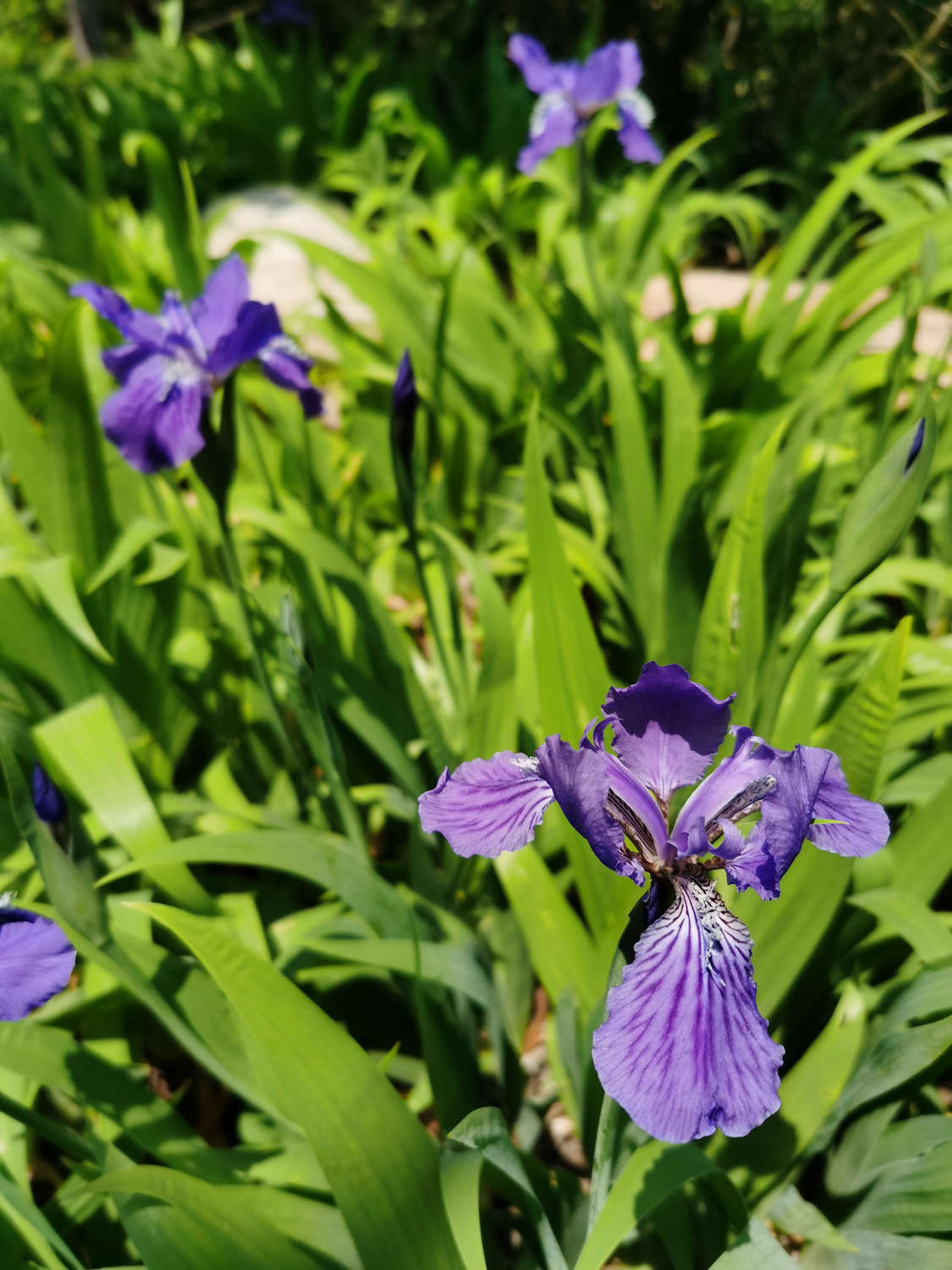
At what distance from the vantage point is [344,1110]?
2.85ft

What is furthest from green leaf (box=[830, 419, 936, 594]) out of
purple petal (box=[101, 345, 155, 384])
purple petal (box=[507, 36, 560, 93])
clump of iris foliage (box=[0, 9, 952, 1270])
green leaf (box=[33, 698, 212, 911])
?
purple petal (box=[507, 36, 560, 93])

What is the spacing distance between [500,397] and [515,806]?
A: 186cm

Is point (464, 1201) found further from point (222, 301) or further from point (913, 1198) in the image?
point (222, 301)

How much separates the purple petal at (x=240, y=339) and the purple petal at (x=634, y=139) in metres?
1.34

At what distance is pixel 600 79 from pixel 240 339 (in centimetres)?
146

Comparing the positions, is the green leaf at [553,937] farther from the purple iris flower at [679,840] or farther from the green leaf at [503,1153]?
the purple iris flower at [679,840]

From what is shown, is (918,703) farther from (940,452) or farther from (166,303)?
(166,303)

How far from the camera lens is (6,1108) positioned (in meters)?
0.93

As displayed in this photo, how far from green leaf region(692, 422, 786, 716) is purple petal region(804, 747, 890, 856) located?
0.50m

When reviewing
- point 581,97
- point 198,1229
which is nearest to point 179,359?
point 198,1229

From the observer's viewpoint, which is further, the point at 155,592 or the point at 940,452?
the point at 940,452

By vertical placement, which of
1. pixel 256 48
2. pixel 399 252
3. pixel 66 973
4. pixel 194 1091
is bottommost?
pixel 194 1091

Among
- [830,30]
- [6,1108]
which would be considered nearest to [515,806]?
[6,1108]

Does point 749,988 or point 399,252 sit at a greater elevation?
point 399,252
